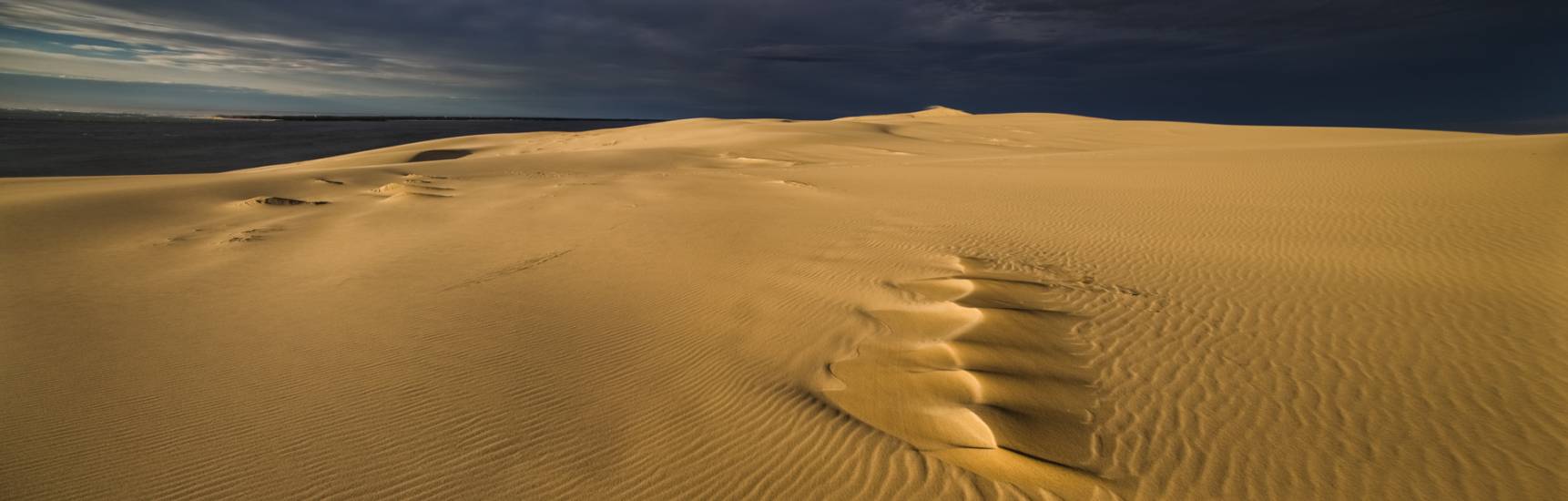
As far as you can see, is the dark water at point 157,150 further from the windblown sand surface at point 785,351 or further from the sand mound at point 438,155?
the windblown sand surface at point 785,351

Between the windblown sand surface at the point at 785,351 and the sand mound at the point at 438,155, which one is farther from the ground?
the windblown sand surface at the point at 785,351

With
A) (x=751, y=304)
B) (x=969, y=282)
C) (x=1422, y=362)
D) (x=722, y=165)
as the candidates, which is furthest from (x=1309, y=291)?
(x=722, y=165)

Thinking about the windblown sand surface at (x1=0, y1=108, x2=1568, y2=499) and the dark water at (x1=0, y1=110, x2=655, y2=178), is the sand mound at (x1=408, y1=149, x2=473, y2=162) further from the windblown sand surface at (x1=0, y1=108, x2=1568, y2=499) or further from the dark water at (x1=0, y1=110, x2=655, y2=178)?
the windblown sand surface at (x1=0, y1=108, x2=1568, y2=499)

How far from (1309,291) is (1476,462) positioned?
326cm

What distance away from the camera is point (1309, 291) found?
6.06 meters

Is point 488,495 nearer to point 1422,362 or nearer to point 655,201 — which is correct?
point 1422,362

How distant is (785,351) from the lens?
4.98m

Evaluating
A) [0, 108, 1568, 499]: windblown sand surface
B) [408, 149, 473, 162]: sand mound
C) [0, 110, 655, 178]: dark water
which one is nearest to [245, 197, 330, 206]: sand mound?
[0, 108, 1568, 499]: windblown sand surface

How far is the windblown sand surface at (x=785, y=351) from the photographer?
10.7 feet

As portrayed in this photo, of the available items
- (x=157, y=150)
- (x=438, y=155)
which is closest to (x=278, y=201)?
(x=438, y=155)

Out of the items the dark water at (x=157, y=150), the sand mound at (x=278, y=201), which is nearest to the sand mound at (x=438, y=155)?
the dark water at (x=157, y=150)

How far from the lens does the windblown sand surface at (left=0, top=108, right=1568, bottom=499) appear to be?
3.28 meters

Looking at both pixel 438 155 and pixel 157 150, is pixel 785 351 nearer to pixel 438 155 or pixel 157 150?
pixel 438 155

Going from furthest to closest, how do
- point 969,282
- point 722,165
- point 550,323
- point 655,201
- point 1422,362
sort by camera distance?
point 722,165 → point 655,201 → point 969,282 → point 550,323 → point 1422,362
